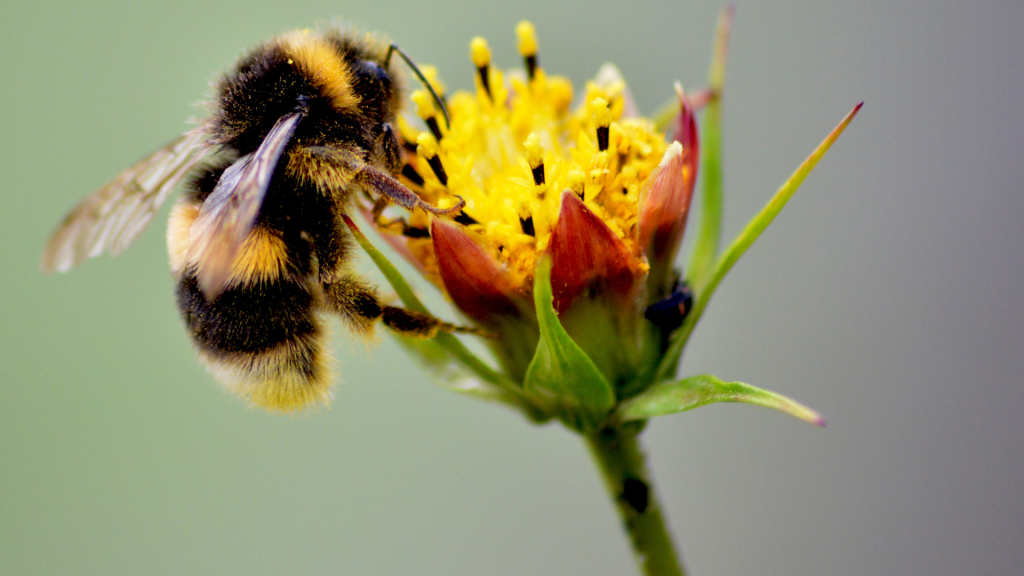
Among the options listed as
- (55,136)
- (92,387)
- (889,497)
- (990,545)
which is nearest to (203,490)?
(92,387)

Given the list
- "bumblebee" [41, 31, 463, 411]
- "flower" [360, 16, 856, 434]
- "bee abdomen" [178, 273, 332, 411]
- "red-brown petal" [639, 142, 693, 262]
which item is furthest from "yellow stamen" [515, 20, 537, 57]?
"bee abdomen" [178, 273, 332, 411]

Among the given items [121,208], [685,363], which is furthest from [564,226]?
[685,363]

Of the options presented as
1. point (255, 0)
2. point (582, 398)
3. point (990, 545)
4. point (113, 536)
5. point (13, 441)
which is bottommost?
point (990, 545)

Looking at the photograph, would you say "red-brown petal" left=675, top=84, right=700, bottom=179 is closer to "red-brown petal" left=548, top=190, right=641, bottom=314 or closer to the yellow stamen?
"red-brown petal" left=548, top=190, right=641, bottom=314

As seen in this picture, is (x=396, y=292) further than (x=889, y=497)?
No

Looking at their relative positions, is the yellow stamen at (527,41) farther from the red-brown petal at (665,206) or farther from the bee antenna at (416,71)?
the red-brown petal at (665,206)

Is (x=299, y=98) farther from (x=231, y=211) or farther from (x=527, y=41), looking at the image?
(x=527, y=41)

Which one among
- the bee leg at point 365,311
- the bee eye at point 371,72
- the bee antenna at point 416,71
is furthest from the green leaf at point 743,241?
the bee eye at point 371,72

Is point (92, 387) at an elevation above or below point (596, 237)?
below

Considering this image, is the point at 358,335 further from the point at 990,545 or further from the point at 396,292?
the point at 990,545
